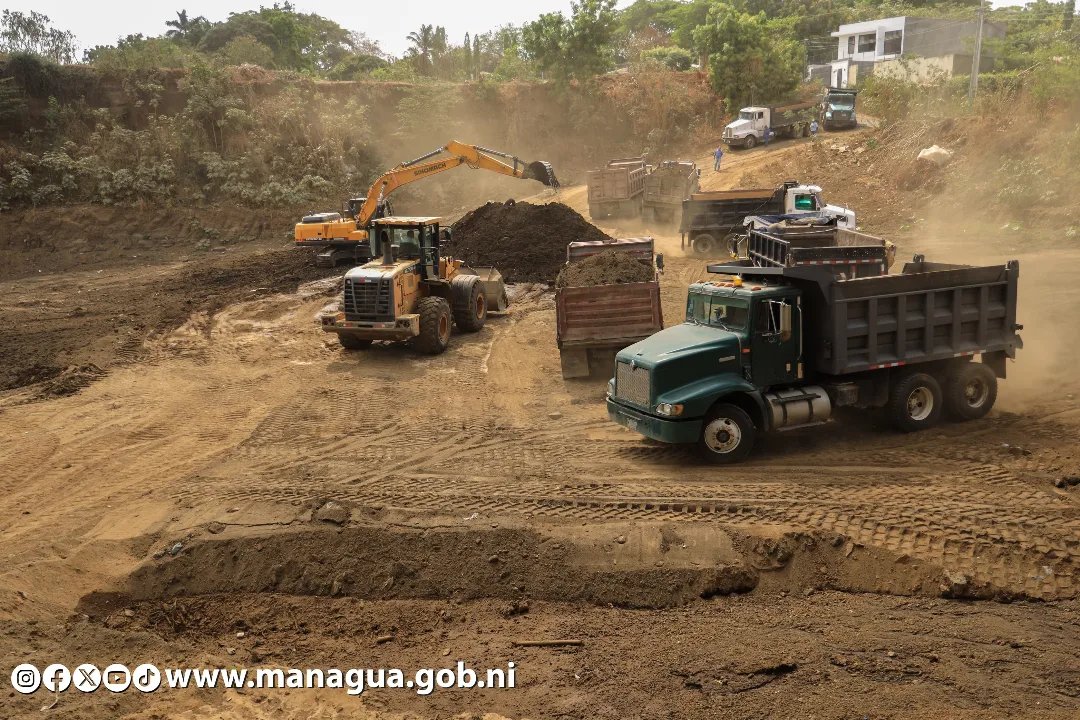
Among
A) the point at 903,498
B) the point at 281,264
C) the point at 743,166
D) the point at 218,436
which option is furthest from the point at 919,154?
the point at 218,436

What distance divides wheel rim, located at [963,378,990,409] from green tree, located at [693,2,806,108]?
122ft

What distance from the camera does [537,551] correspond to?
8.88 metres

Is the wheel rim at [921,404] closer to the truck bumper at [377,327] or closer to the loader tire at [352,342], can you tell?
the truck bumper at [377,327]

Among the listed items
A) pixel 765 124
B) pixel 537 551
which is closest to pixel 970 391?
pixel 537 551

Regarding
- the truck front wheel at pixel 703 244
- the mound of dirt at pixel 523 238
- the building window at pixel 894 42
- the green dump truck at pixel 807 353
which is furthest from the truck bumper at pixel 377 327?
the building window at pixel 894 42

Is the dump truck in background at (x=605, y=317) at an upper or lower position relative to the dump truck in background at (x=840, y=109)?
lower

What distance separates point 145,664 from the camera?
720cm

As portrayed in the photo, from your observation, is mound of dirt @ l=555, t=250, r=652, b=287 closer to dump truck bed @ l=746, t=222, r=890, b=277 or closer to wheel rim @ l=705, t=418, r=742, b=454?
dump truck bed @ l=746, t=222, r=890, b=277

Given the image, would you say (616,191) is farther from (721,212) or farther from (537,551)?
(537,551)

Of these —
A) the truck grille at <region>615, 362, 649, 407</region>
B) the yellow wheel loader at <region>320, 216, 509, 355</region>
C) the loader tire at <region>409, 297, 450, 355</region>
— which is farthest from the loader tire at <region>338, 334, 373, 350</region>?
the truck grille at <region>615, 362, 649, 407</region>

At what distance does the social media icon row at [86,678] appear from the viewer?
675 cm

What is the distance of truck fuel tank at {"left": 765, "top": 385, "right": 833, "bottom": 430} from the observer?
1095 centimetres

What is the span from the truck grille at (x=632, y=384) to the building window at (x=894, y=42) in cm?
4965

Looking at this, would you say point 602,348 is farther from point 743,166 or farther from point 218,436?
point 743,166
